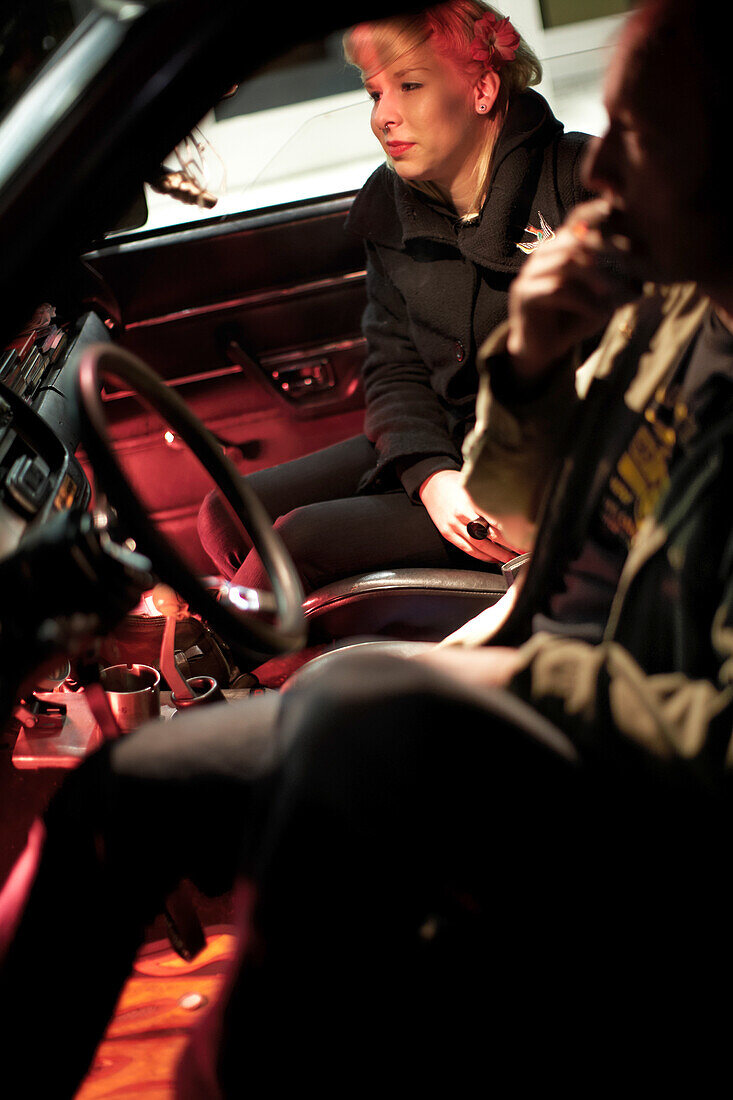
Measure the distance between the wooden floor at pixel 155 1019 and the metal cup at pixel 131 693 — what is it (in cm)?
37

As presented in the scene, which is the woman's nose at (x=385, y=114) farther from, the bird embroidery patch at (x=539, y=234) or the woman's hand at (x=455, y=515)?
the woman's hand at (x=455, y=515)

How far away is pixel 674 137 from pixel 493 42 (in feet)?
2.84

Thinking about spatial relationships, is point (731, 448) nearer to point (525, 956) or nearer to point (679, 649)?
point (679, 649)

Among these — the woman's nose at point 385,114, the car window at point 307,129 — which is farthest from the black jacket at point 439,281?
the car window at point 307,129

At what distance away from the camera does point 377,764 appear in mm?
759

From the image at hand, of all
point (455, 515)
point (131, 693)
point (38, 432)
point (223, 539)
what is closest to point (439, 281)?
point (455, 515)

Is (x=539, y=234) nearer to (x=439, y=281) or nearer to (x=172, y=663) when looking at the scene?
(x=439, y=281)

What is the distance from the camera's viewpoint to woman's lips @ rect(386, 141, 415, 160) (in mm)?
1550

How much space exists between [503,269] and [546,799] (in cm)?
104

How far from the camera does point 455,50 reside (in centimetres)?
148

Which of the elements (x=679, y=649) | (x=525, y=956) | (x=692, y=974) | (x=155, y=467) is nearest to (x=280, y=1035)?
(x=525, y=956)

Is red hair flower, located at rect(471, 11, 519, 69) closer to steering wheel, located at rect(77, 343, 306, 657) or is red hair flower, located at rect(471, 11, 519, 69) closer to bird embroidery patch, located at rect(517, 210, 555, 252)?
bird embroidery patch, located at rect(517, 210, 555, 252)

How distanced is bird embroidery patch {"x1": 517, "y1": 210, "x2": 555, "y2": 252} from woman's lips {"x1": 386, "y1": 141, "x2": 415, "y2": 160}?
258 mm

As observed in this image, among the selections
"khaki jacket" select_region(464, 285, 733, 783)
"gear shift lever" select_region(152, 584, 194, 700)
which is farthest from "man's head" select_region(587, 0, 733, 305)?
"gear shift lever" select_region(152, 584, 194, 700)
